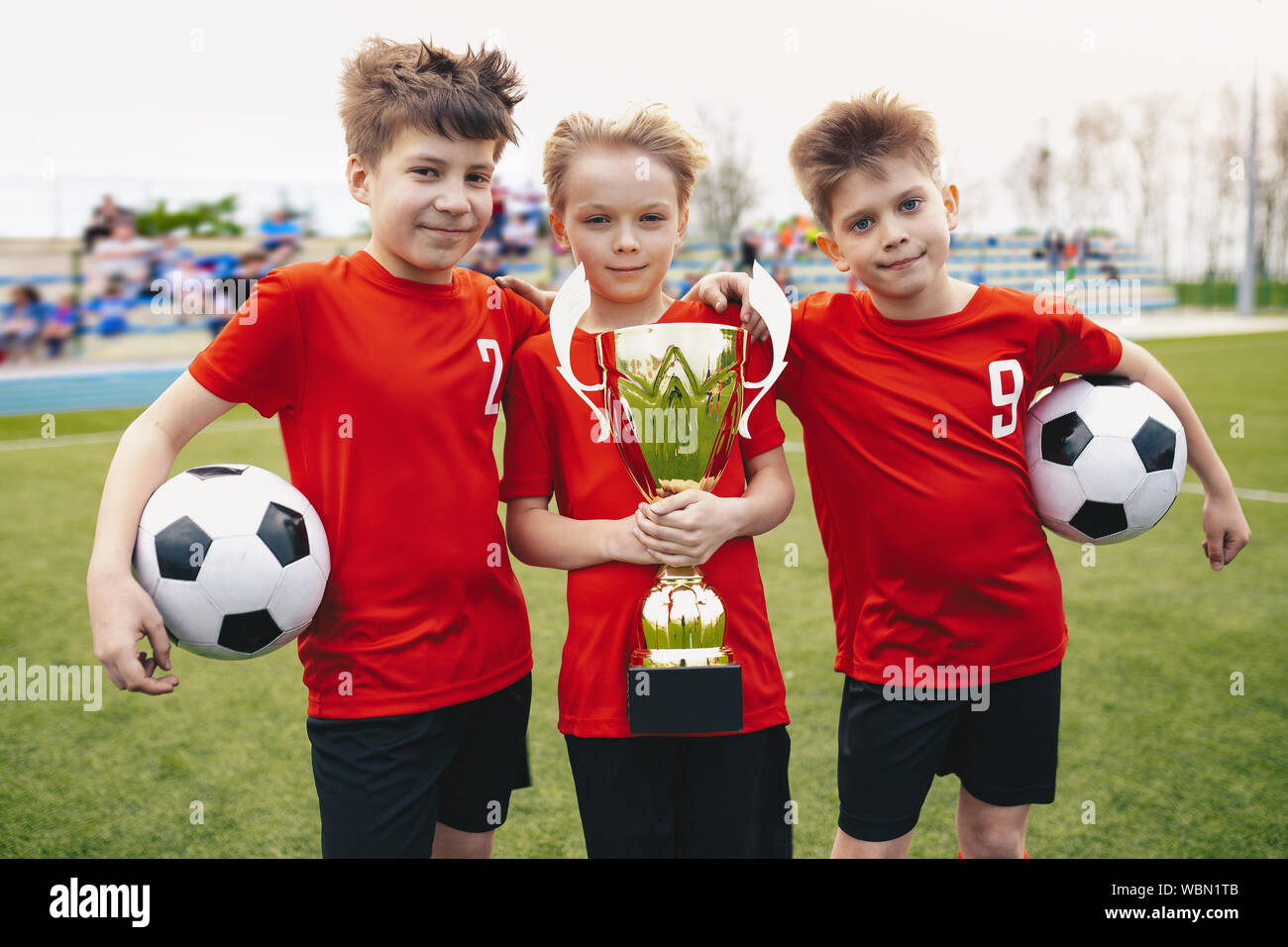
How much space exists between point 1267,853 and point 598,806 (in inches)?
65.3

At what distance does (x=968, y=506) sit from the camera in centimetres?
188

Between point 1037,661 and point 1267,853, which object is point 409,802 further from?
point 1267,853

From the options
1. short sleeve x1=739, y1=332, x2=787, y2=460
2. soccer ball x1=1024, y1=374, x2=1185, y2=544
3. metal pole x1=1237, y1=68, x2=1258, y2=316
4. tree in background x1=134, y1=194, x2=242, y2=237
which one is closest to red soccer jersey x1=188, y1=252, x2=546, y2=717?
short sleeve x1=739, y1=332, x2=787, y2=460

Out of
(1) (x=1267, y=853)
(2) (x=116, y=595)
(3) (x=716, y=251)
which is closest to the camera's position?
(2) (x=116, y=595)

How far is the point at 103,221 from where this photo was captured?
15750mm

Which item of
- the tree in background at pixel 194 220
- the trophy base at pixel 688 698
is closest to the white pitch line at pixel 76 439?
the trophy base at pixel 688 698

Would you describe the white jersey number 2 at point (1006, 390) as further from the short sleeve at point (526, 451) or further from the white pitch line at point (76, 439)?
the white pitch line at point (76, 439)

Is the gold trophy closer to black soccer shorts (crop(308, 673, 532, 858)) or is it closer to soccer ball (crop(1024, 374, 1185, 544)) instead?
black soccer shorts (crop(308, 673, 532, 858))

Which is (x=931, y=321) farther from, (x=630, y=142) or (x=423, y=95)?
(x=423, y=95)

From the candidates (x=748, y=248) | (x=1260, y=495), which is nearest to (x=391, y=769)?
(x=1260, y=495)

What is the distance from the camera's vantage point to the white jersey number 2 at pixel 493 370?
181 cm

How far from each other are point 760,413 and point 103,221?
54.5ft

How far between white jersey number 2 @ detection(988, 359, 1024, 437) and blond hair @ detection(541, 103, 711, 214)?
2.10ft
